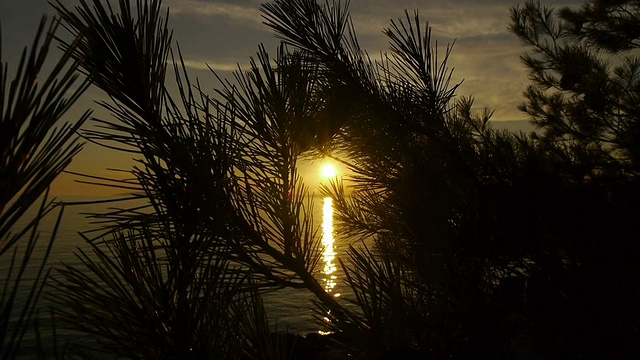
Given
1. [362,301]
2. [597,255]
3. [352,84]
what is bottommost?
[362,301]

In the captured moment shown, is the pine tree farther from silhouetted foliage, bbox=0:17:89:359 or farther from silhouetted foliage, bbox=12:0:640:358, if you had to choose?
silhouetted foliage, bbox=0:17:89:359

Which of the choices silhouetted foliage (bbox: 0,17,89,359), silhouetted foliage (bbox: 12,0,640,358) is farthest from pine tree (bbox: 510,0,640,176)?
silhouetted foliage (bbox: 0,17,89,359)

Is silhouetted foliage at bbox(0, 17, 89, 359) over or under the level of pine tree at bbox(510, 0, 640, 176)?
under

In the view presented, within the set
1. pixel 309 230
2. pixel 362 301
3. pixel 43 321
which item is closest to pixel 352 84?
pixel 309 230

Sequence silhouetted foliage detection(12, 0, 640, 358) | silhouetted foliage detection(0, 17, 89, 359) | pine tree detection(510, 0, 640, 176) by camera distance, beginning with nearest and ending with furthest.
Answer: silhouetted foliage detection(0, 17, 89, 359) < silhouetted foliage detection(12, 0, 640, 358) < pine tree detection(510, 0, 640, 176)

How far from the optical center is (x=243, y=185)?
4.52 ft

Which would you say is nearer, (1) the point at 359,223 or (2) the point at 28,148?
(2) the point at 28,148

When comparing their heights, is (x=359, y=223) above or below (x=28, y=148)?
above

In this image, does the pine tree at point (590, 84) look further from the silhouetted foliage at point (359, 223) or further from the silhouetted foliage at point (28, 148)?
the silhouetted foliage at point (28, 148)

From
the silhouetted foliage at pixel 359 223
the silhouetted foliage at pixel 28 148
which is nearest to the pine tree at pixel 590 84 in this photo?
the silhouetted foliage at pixel 359 223

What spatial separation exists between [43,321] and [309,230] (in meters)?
29.7

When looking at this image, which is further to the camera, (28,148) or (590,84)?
(590,84)

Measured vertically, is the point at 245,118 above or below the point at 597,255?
above

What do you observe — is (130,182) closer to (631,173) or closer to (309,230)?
(309,230)
